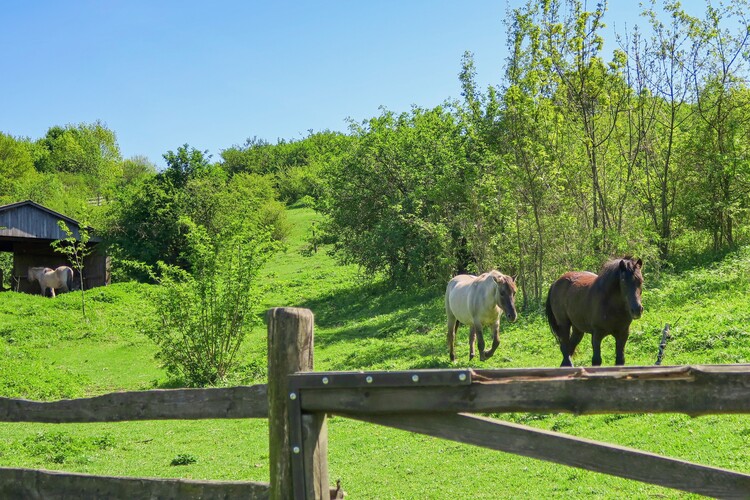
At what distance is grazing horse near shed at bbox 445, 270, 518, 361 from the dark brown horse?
1.76 metres

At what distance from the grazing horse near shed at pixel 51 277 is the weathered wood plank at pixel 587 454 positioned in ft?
119

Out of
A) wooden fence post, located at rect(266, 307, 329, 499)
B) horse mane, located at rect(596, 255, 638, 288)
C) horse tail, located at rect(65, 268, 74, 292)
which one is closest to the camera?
wooden fence post, located at rect(266, 307, 329, 499)

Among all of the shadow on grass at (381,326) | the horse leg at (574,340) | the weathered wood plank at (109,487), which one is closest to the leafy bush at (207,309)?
the shadow on grass at (381,326)

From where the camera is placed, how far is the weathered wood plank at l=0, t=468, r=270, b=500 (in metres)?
4.28

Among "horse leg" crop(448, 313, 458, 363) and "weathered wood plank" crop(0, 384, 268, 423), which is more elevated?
"weathered wood plank" crop(0, 384, 268, 423)

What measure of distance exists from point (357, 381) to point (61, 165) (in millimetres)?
91706

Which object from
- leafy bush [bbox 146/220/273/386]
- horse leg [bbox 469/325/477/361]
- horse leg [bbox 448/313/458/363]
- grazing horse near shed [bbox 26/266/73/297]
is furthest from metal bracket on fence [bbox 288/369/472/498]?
grazing horse near shed [bbox 26/266/73/297]

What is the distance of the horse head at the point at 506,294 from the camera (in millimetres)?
13766

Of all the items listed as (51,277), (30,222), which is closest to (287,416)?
(30,222)

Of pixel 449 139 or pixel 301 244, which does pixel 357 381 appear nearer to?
pixel 449 139

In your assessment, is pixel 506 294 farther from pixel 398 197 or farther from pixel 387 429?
pixel 398 197

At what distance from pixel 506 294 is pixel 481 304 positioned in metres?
0.94

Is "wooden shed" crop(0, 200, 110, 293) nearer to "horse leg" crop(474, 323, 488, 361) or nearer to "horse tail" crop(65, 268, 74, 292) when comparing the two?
"horse tail" crop(65, 268, 74, 292)

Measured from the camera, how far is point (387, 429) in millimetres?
10625
